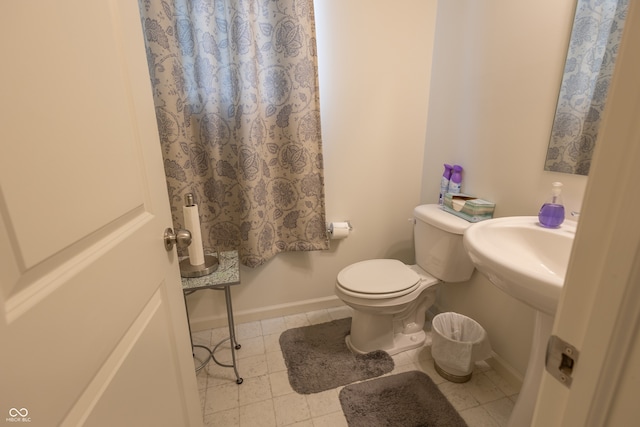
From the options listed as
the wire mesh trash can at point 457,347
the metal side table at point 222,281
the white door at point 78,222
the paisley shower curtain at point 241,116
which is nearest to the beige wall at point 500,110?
the wire mesh trash can at point 457,347

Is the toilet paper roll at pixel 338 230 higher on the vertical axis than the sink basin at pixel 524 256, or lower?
lower

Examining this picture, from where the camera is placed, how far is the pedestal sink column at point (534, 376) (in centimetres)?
97

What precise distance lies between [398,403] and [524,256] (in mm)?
844

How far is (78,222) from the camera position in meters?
0.45

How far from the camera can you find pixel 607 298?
0.29m

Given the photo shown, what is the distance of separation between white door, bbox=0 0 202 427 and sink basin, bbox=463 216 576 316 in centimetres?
89

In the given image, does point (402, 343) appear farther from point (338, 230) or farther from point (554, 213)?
point (554, 213)

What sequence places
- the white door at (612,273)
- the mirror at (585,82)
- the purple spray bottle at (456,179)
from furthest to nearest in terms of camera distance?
the purple spray bottle at (456,179) < the mirror at (585,82) < the white door at (612,273)

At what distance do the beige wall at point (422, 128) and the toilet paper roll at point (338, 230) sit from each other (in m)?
0.07

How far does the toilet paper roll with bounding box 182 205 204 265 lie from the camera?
3.79ft

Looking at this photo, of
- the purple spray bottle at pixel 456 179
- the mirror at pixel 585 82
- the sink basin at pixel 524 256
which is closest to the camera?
the sink basin at pixel 524 256

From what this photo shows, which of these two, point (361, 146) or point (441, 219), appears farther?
point (361, 146)

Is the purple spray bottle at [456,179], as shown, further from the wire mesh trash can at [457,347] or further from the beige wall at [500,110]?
the wire mesh trash can at [457,347]

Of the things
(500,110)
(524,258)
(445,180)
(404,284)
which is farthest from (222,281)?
(500,110)
